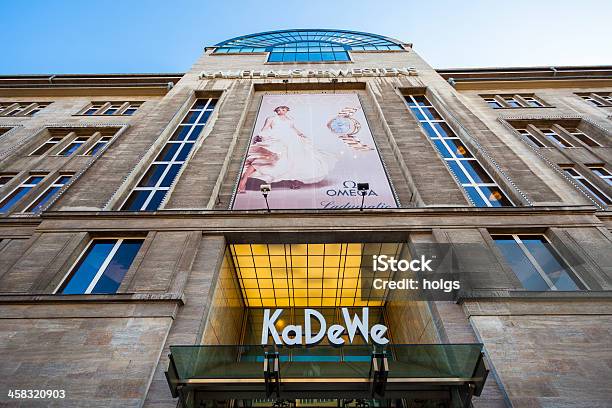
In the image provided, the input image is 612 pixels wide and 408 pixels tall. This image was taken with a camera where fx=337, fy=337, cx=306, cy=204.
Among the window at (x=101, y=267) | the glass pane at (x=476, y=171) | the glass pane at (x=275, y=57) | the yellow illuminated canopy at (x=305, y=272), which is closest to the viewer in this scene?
the window at (x=101, y=267)

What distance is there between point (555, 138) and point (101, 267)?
2946 cm

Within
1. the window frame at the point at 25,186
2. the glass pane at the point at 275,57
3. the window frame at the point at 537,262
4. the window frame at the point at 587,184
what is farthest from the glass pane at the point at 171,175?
the window frame at the point at 587,184

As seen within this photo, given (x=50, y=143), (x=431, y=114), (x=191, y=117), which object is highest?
(x=191, y=117)

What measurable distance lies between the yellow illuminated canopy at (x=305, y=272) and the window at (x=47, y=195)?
11556 millimetres

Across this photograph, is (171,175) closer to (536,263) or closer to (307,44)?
(536,263)

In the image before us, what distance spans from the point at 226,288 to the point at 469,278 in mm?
9618

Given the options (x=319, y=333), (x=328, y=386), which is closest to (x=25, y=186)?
(x=319, y=333)

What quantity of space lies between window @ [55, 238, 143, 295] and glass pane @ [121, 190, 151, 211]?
2.75 meters

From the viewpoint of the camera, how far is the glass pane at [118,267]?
12000mm

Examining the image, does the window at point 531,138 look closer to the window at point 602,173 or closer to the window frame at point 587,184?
the window frame at point 587,184

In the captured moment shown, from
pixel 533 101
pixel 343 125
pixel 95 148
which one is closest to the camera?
pixel 343 125

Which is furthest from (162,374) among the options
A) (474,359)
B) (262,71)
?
(262,71)

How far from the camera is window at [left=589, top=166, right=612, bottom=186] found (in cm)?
1979

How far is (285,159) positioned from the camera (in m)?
18.5
